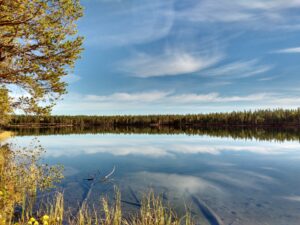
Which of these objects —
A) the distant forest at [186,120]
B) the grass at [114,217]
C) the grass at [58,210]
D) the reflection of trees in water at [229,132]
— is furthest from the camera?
the distant forest at [186,120]

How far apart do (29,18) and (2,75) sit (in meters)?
4.78

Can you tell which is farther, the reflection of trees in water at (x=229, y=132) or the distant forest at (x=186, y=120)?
the distant forest at (x=186, y=120)

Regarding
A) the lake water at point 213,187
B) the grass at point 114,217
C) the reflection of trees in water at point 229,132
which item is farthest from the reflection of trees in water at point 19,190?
the reflection of trees in water at point 229,132

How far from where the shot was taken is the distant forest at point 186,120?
76.1m

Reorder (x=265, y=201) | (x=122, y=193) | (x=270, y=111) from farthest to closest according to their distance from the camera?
(x=270, y=111) → (x=122, y=193) → (x=265, y=201)

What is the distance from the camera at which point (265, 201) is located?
9781 mm

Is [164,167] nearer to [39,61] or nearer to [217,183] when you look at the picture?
[217,183]

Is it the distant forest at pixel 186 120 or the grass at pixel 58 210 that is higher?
the distant forest at pixel 186 120

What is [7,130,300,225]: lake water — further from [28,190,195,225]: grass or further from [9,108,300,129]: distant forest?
[9,108,300,129]: distant forest

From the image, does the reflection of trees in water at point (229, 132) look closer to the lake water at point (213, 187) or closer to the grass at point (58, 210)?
the lake water at point (213, 187)

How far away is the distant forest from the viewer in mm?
76125

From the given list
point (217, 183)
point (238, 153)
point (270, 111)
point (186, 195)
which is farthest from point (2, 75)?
point (270, 111)

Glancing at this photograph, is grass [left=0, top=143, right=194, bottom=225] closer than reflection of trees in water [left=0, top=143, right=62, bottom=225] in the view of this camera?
Yes

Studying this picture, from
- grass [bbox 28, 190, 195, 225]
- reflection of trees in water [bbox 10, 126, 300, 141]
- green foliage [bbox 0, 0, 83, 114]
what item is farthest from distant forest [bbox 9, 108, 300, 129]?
grass [bbox 28, 190, 195, 225]
